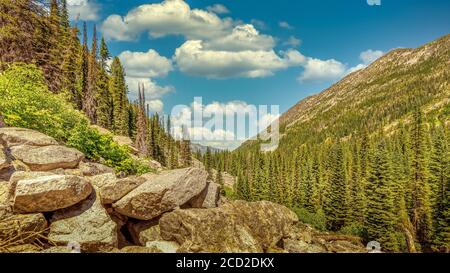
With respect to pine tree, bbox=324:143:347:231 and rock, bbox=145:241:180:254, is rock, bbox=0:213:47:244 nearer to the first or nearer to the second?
rock, bbox=145:241:180:254

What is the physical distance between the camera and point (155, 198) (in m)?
11.3

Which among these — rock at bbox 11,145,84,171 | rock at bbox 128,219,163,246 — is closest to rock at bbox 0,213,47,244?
rock at bbox 128,219,163,246

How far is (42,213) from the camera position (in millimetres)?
9758

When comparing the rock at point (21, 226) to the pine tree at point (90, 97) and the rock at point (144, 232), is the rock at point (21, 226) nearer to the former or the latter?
the rock at point (144, 232)

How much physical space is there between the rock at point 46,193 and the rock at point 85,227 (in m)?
0.40

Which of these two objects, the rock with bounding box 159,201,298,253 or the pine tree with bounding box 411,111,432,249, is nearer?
the rock with bounding box 159,201,298,253

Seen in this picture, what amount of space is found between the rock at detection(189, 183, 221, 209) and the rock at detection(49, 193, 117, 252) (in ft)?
11.7

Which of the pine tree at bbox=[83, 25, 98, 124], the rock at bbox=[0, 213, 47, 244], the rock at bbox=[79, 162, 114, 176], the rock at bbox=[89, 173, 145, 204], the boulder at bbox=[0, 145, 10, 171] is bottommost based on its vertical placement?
the rock at bbox=[0, 213, 47, 244]

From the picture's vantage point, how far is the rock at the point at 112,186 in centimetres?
1119

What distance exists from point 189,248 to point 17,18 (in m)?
35.6

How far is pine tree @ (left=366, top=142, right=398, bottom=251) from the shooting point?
5353cm

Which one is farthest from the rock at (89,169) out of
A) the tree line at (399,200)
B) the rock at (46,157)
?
the tree line at (399,200)
